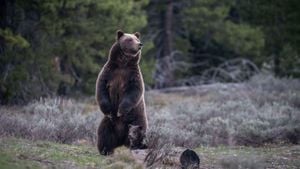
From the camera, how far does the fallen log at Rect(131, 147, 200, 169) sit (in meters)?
9.02

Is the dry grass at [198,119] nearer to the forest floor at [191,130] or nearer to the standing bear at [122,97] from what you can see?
the forest floor at [191,130]

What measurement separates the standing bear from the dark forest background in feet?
19.2

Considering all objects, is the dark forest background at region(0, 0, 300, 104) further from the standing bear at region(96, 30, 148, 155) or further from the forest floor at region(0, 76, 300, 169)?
the standing bear at region(96, 30, 148, 155)

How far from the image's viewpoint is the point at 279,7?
21031mm

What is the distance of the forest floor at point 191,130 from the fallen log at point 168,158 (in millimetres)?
93

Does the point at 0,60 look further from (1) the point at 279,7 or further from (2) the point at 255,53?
(2) the point at 255,53

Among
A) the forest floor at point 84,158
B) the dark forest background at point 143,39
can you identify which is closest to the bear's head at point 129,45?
the forest floor at point 84,158

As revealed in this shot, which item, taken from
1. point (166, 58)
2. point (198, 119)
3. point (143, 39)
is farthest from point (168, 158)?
point (166, 58)

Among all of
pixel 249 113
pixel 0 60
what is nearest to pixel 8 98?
pixel 0 60

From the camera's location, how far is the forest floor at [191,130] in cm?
919

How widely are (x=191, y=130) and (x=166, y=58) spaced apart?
34.2 ft

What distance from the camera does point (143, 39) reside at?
2412cm

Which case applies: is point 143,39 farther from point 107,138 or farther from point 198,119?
point 107,138

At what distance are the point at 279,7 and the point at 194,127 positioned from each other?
8251 millimetres
